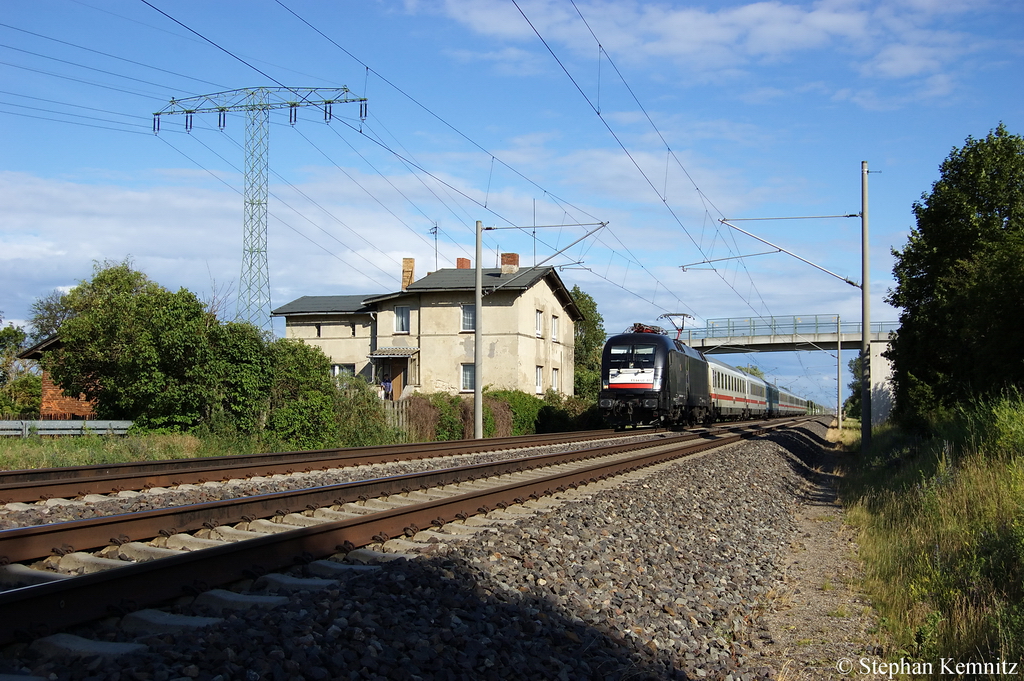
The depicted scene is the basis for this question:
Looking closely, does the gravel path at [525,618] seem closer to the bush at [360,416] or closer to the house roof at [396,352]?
the bush at [360,416]

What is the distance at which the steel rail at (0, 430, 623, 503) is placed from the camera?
969cm

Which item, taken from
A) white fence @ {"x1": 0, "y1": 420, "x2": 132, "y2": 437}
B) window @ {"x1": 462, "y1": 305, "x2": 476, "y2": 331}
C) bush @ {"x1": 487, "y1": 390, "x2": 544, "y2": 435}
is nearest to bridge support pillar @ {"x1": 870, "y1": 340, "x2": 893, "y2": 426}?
window @ {"x1": 462, "y1": 305, "x2": 476, "y2": 331}

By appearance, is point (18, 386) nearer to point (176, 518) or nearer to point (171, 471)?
point (171, 471)

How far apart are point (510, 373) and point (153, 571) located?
35365 mm

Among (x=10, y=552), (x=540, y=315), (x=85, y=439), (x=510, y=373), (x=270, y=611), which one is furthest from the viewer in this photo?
(x=540, y=315)

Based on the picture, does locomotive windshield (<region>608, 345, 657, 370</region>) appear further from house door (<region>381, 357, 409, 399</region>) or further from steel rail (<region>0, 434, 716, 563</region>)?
steel rail (<region>0, 434, 716, 563</region>)

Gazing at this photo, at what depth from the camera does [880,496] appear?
46.1 feet

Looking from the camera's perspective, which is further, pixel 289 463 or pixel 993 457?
pixel 289 463

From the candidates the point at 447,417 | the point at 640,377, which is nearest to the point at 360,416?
the point at 447,417

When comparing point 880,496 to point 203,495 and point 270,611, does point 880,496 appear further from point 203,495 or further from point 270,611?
point 270,611

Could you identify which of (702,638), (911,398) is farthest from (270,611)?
(911,398)

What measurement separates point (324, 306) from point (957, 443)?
Result: 119ft

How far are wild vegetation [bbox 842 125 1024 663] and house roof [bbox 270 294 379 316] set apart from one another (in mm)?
25970

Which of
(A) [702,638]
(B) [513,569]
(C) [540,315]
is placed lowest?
(A) [702,638]
